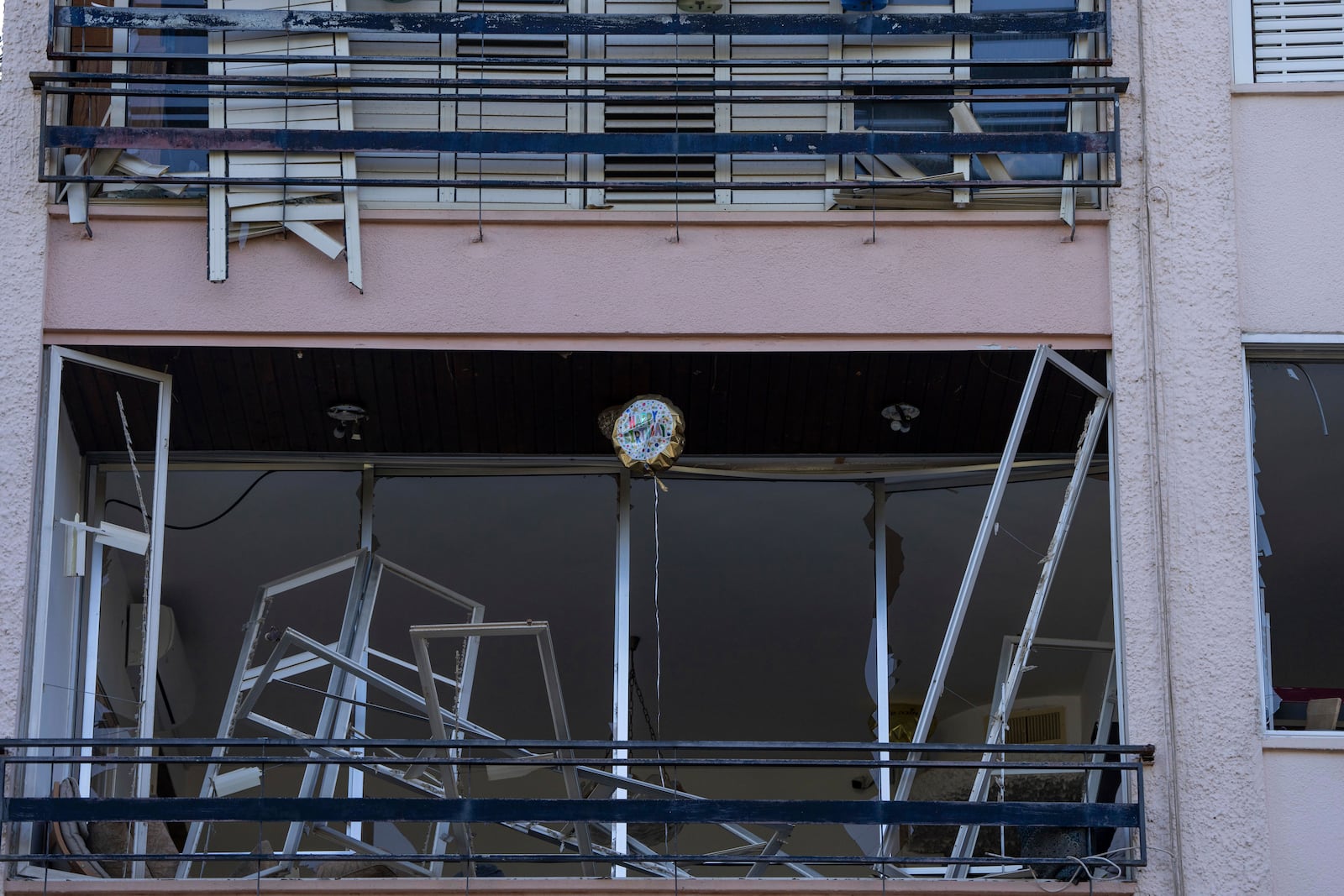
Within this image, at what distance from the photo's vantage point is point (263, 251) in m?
8.78

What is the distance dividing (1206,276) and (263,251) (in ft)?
15.9

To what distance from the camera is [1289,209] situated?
8.73m

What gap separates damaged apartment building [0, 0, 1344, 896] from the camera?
815cm

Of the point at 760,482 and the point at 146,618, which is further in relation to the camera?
the point at 760,482

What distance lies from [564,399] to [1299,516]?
14.0 feet

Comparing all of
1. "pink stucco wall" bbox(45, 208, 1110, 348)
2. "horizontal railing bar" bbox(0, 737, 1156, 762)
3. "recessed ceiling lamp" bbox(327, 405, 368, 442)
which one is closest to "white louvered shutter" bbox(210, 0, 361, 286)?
"pink stucco wall" bbox(45, 208, 1110, 348)

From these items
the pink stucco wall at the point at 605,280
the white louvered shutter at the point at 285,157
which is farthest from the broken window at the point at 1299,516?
the white louvered shutter at the point at 285,157

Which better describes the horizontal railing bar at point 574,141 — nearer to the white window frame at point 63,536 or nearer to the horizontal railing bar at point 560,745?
the white window frame at point 63,536

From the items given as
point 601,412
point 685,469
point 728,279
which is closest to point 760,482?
point 685,469

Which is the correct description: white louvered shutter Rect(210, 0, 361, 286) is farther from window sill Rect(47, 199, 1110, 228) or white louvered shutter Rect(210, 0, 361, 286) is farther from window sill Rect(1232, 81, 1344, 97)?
window sill Rect(1232, 81, 1344, 97)

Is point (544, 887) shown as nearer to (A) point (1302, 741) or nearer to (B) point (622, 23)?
(A) point (1302, 741)

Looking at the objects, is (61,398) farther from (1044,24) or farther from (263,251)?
(1044,24)

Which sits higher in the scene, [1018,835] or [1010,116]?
[1010,116]

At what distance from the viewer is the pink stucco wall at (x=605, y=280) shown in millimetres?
8703
